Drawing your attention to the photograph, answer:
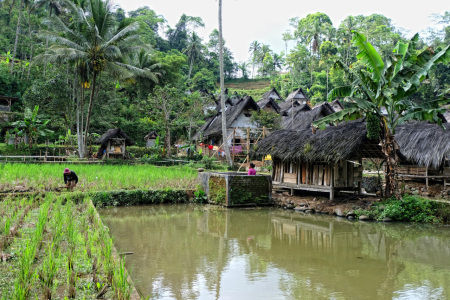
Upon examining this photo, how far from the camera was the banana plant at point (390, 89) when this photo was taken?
9.66 meters

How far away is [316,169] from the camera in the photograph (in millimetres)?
12227

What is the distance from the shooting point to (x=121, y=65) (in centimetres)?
2197

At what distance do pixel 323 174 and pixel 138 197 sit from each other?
597cm

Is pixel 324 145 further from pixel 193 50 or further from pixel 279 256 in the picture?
pixel 193 50

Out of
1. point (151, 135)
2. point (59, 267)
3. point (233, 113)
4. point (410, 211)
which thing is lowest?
point (59, 267)

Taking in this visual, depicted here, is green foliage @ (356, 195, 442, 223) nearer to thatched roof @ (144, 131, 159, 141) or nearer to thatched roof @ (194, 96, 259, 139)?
thatched roof @ (194, 96, 259, 139)

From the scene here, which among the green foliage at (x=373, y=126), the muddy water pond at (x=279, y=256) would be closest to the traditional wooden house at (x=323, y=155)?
the green foliage at (x=373, y=126)

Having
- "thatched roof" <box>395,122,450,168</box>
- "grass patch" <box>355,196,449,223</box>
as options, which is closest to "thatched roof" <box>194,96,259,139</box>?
"thatched roof" <box>395,122,450,168</box>

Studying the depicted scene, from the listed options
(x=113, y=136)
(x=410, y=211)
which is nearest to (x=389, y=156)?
(x=410, y=211)

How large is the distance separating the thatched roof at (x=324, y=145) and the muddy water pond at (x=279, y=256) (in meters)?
1.99

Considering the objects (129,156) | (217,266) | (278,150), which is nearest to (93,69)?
(129,156)

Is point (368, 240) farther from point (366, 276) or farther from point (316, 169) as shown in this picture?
point (316, 169)

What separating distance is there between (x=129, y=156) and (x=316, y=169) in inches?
700

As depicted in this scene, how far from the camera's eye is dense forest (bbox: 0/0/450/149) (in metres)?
20.1
